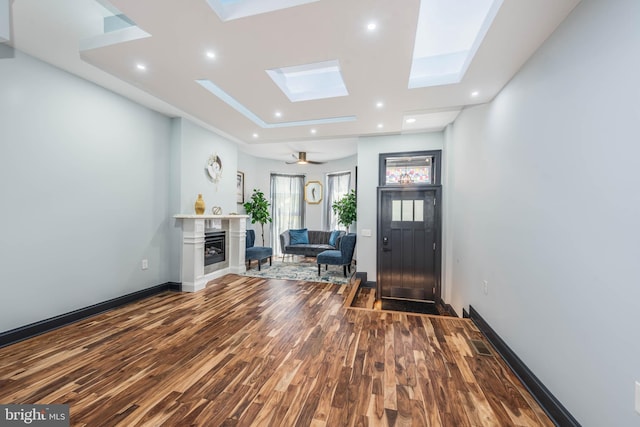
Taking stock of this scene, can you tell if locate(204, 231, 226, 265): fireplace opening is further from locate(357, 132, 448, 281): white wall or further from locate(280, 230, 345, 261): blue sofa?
locate(357, 132, 448, 281): white wall

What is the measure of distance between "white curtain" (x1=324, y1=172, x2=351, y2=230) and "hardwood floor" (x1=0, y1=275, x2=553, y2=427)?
4.73 metres

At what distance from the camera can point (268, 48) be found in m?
2.14

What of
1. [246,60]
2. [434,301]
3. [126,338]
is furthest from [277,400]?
[434,301]

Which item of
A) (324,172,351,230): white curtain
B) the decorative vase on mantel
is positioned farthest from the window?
the decorative vase on mantel

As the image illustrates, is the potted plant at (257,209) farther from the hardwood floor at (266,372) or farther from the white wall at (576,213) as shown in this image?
the white wall at (576,213)

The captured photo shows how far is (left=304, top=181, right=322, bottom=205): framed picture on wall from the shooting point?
8.04m

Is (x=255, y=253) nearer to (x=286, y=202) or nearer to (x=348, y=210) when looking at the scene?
(x=348, y=210)

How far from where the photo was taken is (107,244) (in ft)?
10.8

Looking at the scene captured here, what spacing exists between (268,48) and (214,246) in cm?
388

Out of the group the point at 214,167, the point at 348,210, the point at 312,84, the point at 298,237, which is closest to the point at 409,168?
the point at 348,210

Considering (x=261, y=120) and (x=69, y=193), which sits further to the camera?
(x=261, y=120)

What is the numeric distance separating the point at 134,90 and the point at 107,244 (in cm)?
208

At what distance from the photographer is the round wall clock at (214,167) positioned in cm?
478

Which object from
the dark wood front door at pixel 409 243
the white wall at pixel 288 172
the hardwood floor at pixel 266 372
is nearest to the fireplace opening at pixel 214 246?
the hardwood floor at pixel 266 372
